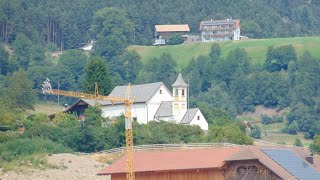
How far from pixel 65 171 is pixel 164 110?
986 inches

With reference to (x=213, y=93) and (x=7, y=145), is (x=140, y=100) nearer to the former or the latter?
(x=7, y=145)

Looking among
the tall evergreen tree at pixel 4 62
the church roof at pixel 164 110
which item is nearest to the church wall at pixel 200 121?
the church roof at pixel 164 110

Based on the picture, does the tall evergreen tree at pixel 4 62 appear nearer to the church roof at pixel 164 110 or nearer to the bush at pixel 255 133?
the bush at pixel 255 133

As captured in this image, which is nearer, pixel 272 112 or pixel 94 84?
pixel 94 84

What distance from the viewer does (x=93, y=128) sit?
127125mm

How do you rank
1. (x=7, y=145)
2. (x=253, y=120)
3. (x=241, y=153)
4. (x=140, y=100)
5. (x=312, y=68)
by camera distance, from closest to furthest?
1. (x=241, y=153)
2. (x=7, y=145)
3. (x=140, y=100)
4. (x=253, y=120)
5. (x=312, y=68)

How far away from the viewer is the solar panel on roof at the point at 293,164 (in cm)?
9650

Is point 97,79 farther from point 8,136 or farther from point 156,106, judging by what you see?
point 8,136

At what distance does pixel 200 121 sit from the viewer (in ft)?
445

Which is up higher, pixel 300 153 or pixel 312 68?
pixel 312 68

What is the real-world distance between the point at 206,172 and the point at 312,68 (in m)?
94.9

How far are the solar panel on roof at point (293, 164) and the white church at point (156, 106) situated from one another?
35.3 m

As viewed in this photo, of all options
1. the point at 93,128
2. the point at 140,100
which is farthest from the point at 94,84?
the point at 93,128

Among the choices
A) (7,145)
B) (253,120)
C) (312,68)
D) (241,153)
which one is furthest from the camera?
(312,68)
